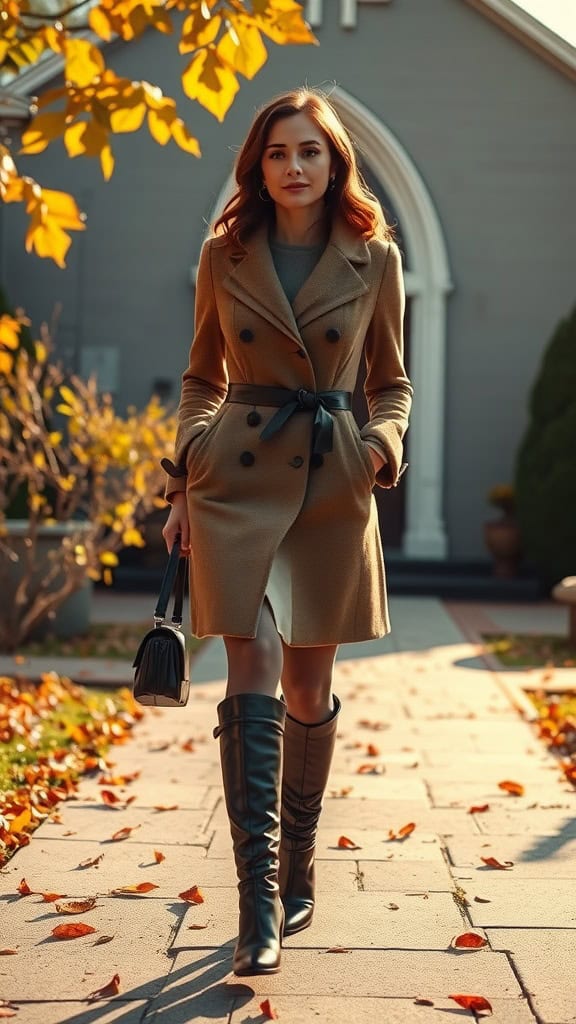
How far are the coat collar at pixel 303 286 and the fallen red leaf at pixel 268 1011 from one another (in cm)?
134

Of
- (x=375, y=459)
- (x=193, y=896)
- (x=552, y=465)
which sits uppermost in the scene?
(x=552, y=465)

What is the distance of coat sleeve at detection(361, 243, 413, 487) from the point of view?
10.0 feet

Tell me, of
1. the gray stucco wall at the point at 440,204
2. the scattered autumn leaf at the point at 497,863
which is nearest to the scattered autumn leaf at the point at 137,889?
the scattered autumn leaf at the point at 497,863

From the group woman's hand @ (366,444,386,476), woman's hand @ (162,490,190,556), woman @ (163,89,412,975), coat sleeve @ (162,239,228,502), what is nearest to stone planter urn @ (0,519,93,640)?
coat sleeve @ (162,239,228,502)

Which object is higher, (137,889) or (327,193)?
(327,193)

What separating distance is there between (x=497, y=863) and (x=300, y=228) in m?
1.74

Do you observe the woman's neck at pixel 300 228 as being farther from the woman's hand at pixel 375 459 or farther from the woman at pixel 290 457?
the woman's hand at pixel 375 459

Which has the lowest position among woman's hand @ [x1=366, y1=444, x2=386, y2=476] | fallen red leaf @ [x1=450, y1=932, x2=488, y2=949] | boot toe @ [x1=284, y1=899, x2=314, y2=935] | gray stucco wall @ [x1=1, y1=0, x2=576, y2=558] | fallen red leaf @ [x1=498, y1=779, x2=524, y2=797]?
fallen red leaf @ [x1=450, y1=932, x2=488, y2=949]

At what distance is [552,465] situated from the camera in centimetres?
1120

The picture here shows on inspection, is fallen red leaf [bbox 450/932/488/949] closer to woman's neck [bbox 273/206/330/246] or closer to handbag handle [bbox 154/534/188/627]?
handbag handle [bbox 154/534/188/627]

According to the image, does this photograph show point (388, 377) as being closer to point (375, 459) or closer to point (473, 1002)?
point (375, 459)

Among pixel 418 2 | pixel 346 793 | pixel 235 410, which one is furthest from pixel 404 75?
pixel 235 410

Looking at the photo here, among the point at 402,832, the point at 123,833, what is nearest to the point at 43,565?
the point at 123,833

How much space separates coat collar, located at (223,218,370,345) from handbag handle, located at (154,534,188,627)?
0.56 m
